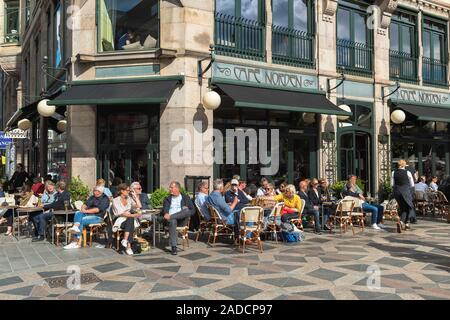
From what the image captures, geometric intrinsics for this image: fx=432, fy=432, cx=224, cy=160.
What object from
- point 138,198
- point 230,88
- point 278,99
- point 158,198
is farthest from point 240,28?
point 138,198

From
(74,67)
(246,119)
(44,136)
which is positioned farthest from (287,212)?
(44,136)

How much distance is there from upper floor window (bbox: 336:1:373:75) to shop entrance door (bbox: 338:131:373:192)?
2269 millimetres

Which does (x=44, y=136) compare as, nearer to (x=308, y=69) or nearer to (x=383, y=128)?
(x=308, y=69)

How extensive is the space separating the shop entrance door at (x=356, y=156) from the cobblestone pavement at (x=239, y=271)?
19.2 ft

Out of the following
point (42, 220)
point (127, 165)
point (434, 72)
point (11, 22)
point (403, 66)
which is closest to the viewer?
point (42, 220)

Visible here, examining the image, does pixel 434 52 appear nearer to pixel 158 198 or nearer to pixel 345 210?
pixel 345 210

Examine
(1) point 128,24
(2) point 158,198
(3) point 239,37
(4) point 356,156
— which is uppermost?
(1) point 128,24

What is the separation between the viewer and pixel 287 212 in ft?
29.9

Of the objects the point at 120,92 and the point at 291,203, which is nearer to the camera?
the point at 291,203

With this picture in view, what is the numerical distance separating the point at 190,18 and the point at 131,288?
8010 millimetres

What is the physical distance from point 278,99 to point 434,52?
975 cm

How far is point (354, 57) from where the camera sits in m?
14.9
